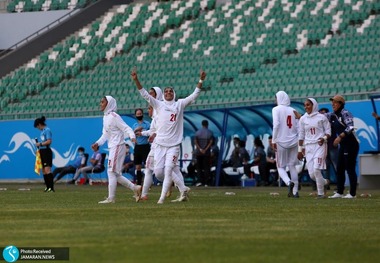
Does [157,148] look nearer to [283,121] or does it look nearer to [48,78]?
[283,121]

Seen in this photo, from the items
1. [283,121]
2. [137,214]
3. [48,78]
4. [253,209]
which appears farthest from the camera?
[48,78]

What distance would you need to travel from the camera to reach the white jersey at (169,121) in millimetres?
22922

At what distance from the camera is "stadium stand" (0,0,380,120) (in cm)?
4128

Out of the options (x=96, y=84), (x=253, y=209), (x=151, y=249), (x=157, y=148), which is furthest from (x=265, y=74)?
(x=151, y=249)

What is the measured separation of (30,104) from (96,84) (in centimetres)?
274

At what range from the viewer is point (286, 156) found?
26078 mm

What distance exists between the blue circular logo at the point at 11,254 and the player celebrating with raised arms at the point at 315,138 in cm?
1366

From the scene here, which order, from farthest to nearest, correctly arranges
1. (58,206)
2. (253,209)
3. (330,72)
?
(330,72) → (58,206) → (253,209)

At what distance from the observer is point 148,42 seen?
163ft

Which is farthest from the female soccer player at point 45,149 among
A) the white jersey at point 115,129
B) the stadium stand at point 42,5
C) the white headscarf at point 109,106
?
the stadium stand at point 42,5

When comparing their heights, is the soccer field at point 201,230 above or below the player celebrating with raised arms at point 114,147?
below

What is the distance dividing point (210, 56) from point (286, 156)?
20.6 m

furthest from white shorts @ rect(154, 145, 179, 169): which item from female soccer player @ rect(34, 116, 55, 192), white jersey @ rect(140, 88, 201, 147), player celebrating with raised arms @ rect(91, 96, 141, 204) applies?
female soccer player @ rect(34, 116, 55, 192)

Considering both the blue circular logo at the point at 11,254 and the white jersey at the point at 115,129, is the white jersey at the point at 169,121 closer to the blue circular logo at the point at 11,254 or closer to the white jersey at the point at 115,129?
the white jersey at the point at 115,129
